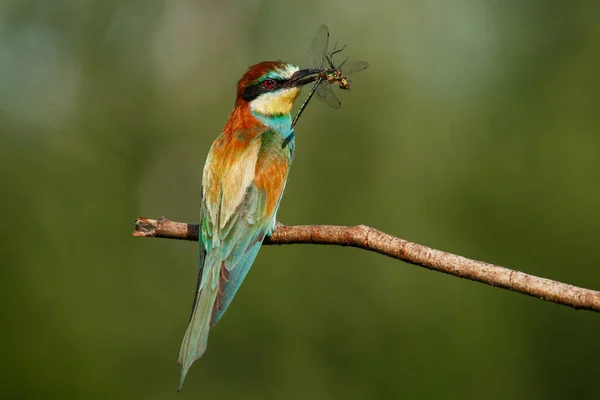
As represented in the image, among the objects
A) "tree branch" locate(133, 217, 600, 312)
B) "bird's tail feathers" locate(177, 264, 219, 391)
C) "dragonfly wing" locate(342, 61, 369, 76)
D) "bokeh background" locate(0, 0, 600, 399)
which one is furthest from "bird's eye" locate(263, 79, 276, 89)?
"bokeh background" locate(0, 0, 600, 399)

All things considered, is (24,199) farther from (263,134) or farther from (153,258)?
(263,134)

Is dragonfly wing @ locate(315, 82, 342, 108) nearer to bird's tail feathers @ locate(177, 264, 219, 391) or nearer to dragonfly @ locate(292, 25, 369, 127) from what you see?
dragonfly @ locate(292, 25, 369, 127)

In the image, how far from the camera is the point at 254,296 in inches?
316

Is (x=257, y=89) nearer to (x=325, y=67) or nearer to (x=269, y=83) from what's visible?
(x=269, y=83)

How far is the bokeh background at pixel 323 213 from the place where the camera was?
25.0 feet

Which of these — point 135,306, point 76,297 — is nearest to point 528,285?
point 76,297

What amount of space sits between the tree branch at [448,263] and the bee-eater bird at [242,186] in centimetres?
44

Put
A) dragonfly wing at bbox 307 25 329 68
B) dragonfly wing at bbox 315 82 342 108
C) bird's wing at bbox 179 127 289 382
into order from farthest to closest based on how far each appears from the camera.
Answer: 1. dragonfly wing at bbox 307 25 329 68
2. dragonfly wing at bbox 315 82 342 108
3. bird's wing at bbox 179 127 289 382

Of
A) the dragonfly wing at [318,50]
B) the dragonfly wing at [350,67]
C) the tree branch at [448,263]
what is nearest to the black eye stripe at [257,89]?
the dragonfly wing at [318,50]

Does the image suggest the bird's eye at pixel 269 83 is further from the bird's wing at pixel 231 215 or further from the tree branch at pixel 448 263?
the tree branch at pixel 448 263

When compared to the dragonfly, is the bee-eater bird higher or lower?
→ lower

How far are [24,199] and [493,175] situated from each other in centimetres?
583

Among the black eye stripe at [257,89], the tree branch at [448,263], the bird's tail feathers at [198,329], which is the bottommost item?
the bird's tail feathers at [198,329]

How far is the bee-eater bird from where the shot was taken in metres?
3.34
